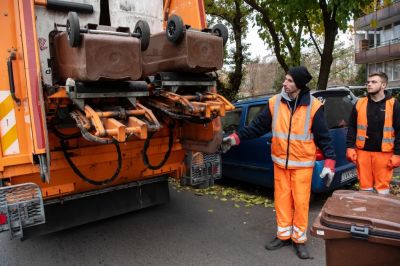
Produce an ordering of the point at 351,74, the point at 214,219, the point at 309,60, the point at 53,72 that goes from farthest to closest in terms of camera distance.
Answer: the point at 351,74 → the point at 309,60 → the point at 214,219 → the point at 53,72

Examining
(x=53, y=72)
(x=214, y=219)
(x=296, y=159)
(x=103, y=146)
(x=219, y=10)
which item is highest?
(x=219, y=10)

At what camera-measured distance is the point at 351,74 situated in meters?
41.5

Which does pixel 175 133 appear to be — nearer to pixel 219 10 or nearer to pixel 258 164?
pixel 258 164

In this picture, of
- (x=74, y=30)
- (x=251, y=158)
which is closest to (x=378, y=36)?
(x=251, y=158)

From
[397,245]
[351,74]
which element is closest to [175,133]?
[397,245]

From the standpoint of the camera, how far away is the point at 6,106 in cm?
294

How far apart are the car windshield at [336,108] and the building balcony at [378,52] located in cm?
3054

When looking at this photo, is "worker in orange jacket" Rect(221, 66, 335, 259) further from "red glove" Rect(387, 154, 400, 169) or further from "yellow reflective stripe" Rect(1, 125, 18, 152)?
"yellow reflective stripe" Rect(1, 125, 18, 152)

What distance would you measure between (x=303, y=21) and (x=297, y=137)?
5.24 meters

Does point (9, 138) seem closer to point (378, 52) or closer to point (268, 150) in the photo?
point (268, 150)

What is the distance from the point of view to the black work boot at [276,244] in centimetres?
370

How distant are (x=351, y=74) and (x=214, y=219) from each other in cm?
4123

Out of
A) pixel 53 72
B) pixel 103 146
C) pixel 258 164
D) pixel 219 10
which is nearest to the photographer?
pixel 53 72

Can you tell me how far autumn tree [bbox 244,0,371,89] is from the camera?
6.37 m
